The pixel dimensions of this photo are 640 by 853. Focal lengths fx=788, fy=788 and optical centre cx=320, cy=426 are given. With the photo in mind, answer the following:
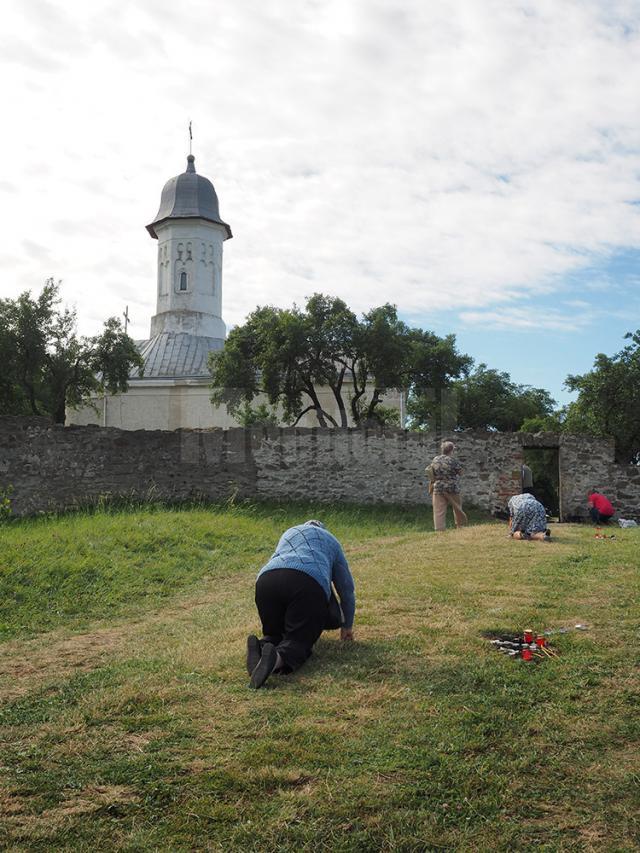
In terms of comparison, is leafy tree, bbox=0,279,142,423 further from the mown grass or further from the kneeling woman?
the kneeling woman

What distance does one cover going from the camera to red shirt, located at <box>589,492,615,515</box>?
14.6 meters

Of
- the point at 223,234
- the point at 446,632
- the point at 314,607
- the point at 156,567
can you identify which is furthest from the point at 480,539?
the point at 223,234

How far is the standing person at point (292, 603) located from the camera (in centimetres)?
467

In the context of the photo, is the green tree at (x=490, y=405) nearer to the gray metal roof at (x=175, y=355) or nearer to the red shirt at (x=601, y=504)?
the gray metal roof at (x=175, y=355)

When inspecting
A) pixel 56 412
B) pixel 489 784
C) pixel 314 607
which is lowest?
pixel 489 784

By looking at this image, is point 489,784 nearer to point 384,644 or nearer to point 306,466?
point 384,644

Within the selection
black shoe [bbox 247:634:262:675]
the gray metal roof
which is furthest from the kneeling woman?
the gray metal roof

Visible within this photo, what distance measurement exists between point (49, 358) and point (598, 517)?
1800 cm

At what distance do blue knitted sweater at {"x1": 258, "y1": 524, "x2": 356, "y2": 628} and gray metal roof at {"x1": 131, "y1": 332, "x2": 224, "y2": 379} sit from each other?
3215 centimetres

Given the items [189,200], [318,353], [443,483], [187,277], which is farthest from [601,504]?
[189,200]

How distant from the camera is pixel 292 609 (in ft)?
15.8

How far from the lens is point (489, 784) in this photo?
3.34m

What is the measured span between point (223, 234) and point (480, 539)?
35.9 meters

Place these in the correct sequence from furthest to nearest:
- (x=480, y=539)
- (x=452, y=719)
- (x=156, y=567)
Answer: (x=480, y=539), (x=156, y=567), (x=452, y=719)
